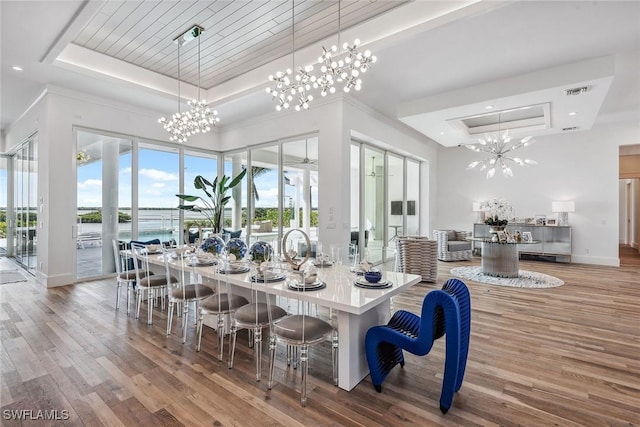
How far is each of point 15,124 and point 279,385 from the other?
9.62 m

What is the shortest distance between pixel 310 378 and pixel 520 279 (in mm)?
5416

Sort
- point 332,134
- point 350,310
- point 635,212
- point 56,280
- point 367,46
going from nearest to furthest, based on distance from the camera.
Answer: point 350,310
point 367,46
point 56,280
point 332,134
point 635,212

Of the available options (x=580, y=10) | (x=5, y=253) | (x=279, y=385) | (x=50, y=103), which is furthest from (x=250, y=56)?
(x=5, y=253)

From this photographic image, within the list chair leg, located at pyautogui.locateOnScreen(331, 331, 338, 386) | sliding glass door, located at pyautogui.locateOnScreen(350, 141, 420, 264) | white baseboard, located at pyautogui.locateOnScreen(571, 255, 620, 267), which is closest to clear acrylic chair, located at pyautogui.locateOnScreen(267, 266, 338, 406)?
chair leg, located at pyautogui.locateOnScreen(331, 331, 338, 386)

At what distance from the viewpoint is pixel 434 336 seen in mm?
2234

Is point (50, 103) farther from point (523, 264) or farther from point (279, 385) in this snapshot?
point (523, 264)

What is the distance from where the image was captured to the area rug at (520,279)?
18.9ft

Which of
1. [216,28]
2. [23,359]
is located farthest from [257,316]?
[216,28]

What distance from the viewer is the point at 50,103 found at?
541 cm

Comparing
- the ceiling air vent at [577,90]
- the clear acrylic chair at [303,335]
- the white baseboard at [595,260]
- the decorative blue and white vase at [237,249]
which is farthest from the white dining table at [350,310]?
the white baseboard at [595,260]

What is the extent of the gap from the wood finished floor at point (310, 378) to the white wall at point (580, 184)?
503 centimetres

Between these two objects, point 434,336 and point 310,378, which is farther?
point 310,378

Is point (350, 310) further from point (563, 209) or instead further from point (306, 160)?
point (563, 209)

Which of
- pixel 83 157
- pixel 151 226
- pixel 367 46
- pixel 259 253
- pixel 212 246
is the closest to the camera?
pixel 259 253
